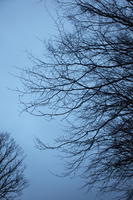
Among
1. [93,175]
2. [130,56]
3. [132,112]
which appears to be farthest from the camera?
[93,175]

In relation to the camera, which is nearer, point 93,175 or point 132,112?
point 132,112

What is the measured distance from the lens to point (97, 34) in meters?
3.63

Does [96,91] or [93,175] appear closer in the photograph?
[96,91]

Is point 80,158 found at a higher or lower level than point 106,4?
lower

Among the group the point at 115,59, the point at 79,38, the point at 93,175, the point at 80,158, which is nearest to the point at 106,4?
the point at 79,38

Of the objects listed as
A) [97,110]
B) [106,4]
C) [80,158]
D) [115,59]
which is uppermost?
[106,4]

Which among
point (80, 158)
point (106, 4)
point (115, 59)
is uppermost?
point (106, 4)

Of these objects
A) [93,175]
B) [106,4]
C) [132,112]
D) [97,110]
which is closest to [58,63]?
[97,110]

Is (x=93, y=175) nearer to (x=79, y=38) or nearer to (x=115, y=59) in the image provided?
(x=115, y=59)

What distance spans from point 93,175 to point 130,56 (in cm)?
271

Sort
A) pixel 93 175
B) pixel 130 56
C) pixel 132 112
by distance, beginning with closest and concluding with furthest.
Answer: pixel 130 56
pixel 132 112
pixel 93 175

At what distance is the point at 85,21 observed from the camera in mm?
3668

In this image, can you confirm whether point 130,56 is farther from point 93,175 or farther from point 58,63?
point 93,175

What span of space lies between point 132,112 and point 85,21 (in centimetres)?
206
